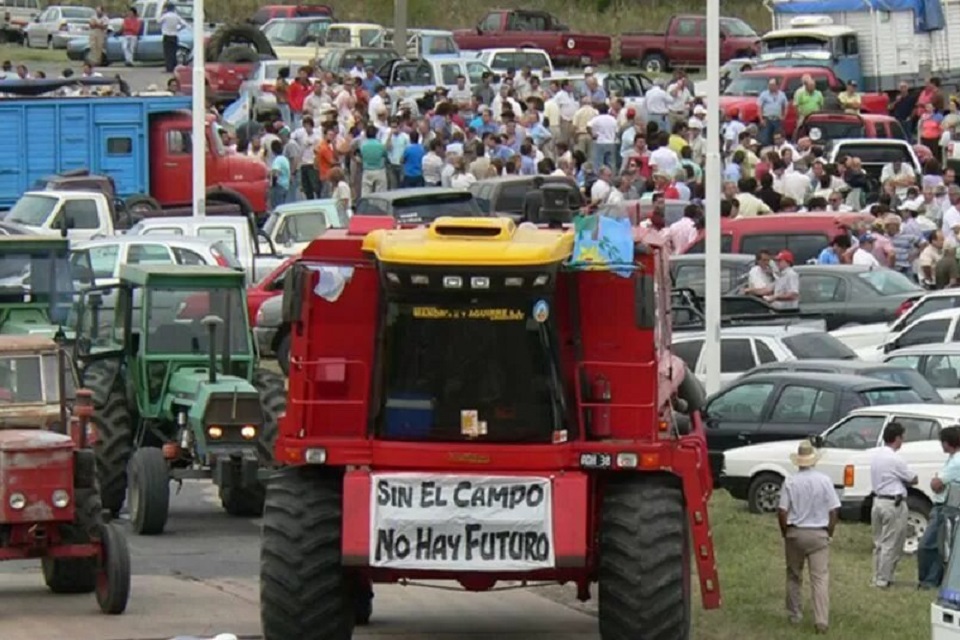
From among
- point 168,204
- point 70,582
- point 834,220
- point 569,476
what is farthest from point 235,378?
point 168,204

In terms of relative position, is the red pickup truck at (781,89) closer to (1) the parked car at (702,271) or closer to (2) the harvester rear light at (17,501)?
(1) the parked car at (702,271)

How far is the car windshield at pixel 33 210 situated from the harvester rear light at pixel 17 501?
20520 millimetres

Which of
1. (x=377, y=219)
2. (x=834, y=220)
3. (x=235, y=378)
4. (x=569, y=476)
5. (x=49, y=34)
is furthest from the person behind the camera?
(x=49, y=34)

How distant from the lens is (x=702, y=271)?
111ft

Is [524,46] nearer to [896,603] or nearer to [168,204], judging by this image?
[168,204]

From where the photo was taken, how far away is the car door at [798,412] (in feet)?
89.4

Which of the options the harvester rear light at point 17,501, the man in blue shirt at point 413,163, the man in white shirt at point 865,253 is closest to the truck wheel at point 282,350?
the man in white shirt at point 865,253

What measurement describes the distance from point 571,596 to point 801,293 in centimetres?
1380

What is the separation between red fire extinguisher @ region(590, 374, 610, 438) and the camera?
16.2 m

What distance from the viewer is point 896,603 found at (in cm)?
2066

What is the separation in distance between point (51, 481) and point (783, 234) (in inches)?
741

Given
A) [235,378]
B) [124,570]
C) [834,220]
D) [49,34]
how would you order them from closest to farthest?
[124,570] → [235,378] → [834,220] → [49,34]

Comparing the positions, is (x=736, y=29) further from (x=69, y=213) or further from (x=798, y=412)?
(x=798, y=412)

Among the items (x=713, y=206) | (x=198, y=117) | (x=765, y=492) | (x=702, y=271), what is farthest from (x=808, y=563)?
(x=198, y=117)
